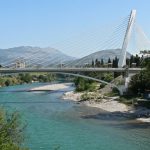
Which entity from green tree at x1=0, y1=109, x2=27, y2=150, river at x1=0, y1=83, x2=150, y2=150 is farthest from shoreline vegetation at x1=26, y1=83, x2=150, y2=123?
green tree at x1=0, y1=109, x2=27, y2=150

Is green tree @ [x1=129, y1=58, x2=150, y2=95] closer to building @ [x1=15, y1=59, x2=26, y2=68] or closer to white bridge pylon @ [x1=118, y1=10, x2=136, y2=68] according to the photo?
white bridge pylon @ [x1=118, y1=10, x2=136, y2=68]

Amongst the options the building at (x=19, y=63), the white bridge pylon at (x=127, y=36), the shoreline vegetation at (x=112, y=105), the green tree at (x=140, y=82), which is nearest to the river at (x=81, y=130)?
the shoreline vegetation at (x=112, y=105)

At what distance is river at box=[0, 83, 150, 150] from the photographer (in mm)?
33031

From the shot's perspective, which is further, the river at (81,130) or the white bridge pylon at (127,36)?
the white bridge pylon at (127,36)

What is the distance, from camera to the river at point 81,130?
33.0 m

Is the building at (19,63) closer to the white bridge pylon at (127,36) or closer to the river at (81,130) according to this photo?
the white bridge pylon at (127,36)

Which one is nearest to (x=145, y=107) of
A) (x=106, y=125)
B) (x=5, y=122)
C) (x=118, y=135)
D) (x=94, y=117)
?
(x=94, y=117)

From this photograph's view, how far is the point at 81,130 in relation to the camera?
1561 inches

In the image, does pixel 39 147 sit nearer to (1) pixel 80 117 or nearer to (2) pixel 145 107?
(1) pixel 80 117

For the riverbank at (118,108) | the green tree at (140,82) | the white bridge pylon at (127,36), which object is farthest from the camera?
the white bridge pylon at (127,36)

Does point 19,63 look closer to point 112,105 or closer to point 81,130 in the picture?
point 112,105

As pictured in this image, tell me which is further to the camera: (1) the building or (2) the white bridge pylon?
(1) the building

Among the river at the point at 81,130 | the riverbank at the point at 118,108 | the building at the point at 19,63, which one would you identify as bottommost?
the river at the point at 81,130

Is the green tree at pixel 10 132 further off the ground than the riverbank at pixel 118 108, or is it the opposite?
the green tree at pixel 10 132
